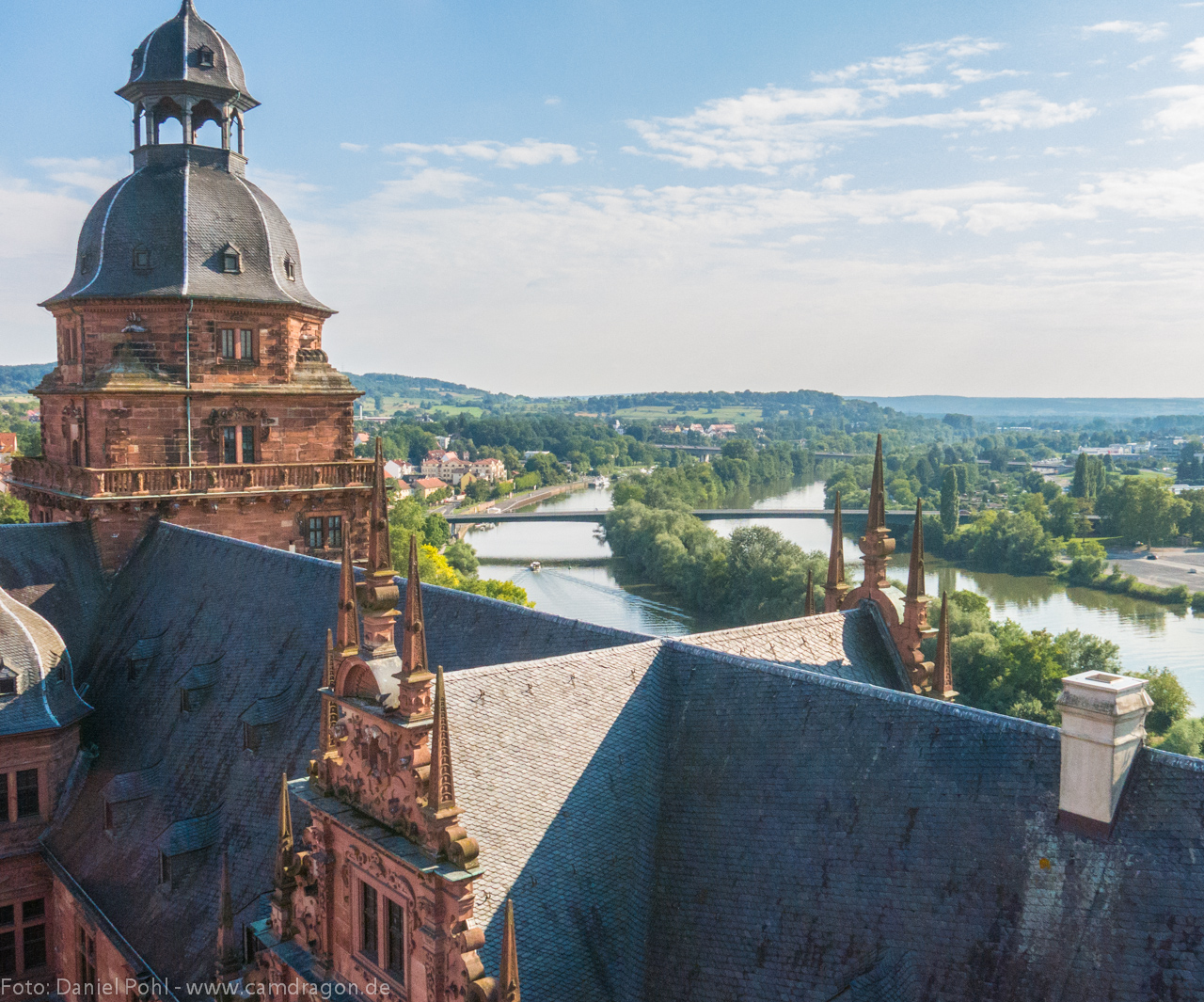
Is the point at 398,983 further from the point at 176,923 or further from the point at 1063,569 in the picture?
the point at 1063,569

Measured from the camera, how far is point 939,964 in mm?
12586

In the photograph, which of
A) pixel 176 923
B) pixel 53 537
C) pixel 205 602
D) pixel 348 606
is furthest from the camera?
pixel 53 537

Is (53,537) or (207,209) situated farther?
(207,209)

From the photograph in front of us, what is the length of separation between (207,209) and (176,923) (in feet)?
69.2

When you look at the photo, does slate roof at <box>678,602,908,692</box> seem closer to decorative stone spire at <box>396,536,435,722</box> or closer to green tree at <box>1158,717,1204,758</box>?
decorative stone spire at <box>396,536,435,722</box>

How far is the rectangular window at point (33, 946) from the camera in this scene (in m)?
25.2

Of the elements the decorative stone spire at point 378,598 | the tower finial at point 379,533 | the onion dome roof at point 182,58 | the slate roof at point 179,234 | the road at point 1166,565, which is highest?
the onion dome roof at point 182,58

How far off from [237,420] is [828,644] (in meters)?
20.3

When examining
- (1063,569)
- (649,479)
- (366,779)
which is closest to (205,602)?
(366,779)

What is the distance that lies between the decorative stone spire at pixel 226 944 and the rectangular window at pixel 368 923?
4.28m

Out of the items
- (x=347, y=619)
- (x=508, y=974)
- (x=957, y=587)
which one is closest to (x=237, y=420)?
(x=347, y=619)

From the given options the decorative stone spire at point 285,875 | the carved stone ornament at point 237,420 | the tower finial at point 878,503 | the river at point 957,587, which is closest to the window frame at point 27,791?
the carved stone ornament at point 237,420

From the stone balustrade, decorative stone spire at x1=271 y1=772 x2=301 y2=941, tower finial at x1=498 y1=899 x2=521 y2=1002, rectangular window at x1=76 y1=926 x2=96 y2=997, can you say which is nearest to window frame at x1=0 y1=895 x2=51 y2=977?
rectangular window at x1=76 y1=926 x2=96 y2=997

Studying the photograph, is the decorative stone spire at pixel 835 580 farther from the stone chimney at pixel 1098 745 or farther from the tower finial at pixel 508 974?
the tower finial at pixel 508 974
